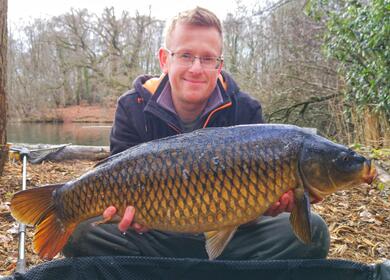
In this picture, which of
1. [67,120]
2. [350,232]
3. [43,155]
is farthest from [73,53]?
[350,232]

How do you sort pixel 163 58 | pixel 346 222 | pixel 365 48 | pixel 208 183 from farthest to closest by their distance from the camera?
pixel 365 48 → pixel 346 222 → pixel 163 58 → pixel 208 183

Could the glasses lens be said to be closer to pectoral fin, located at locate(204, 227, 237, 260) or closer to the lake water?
pectoral fin, located at locate(204, 227, 237, 260)

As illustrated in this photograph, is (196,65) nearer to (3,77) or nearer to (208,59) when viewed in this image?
(208,59)

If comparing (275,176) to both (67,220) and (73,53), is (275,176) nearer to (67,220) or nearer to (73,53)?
(67,220)

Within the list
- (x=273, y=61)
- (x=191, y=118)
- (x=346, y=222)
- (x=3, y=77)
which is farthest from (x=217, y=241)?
(x=273, y=61)

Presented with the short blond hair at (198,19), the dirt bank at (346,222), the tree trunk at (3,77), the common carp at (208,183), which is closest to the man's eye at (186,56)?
the short blond hair at (198,19)

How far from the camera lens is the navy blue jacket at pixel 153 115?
1809 millimetres

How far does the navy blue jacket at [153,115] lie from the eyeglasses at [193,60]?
166mm

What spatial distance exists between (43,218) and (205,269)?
0.53 meters

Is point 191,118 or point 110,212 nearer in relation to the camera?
point 110,212

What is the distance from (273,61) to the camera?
8.61 m

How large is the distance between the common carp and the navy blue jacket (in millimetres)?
474

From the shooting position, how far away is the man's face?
1.64 metres

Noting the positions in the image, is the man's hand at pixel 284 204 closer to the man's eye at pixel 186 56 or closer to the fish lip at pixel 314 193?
the fish lip at pixel 314 193
